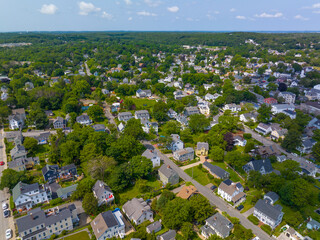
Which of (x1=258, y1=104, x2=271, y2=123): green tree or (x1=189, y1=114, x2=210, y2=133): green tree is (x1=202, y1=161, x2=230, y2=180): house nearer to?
(x1=189, y1=114, x2=210, y2=133): green tree

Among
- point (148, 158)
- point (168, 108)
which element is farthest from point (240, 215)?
point (168, 108)

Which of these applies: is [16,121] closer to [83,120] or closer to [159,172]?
[83,120]

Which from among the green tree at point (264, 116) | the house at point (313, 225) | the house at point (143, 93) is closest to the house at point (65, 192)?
the house at point (313, 225)

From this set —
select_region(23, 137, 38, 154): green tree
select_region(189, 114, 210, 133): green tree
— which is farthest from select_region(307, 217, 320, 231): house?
select_region(23, 137, 38, 154): green tree

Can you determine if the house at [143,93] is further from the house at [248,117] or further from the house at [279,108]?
the house at [279,108]

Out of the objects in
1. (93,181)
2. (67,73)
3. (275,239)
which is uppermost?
(67,73)

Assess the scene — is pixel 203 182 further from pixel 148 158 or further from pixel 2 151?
pixel 2 151
